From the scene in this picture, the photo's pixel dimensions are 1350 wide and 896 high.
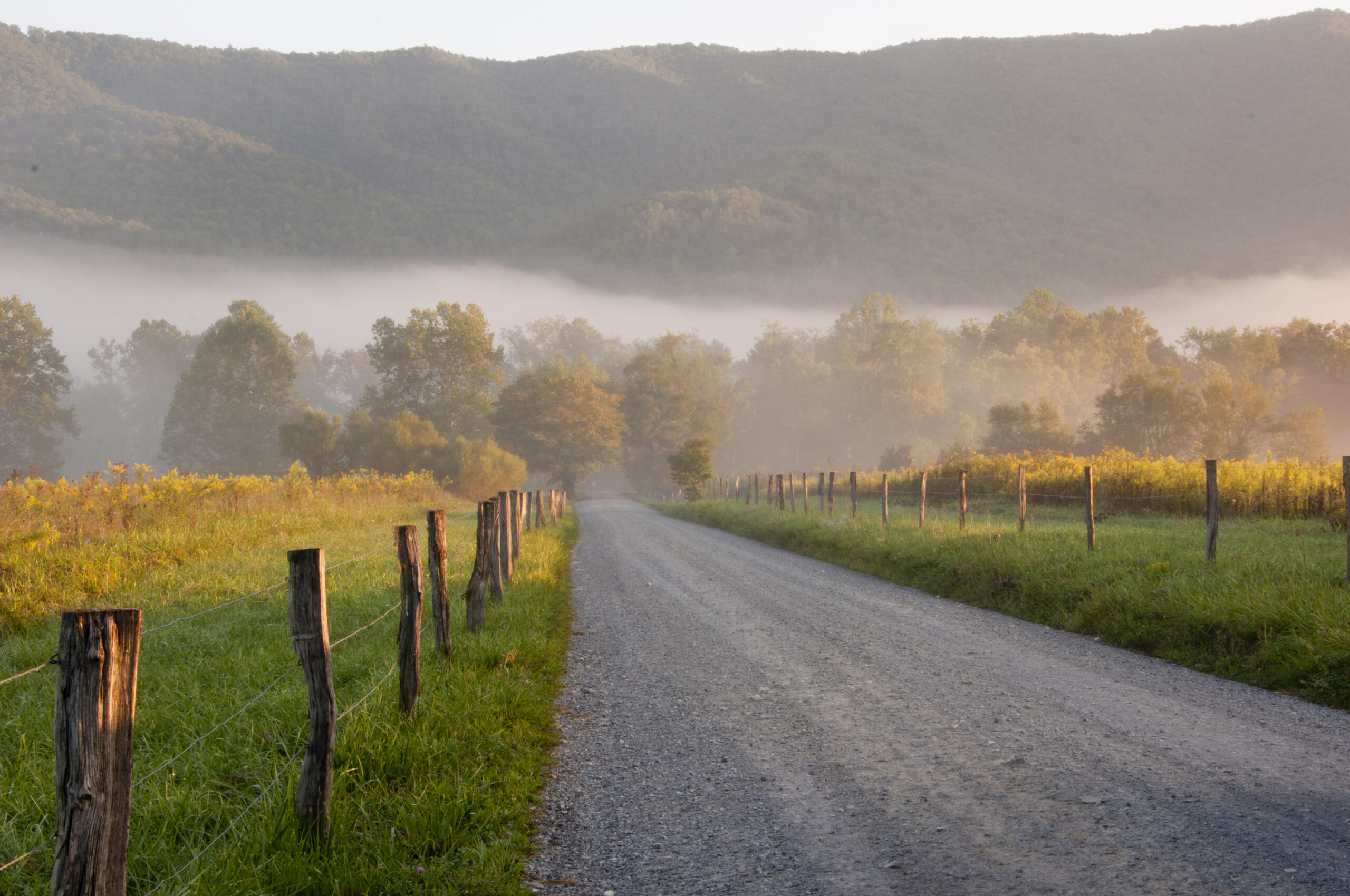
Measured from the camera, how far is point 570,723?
17.6ft

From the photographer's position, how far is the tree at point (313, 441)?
5578 centimetres

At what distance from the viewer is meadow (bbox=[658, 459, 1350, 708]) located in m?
6.53

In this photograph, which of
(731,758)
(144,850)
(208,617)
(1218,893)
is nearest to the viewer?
(1218,893)

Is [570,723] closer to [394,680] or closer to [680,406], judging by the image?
[394,680]

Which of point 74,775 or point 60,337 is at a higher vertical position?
point 60,337

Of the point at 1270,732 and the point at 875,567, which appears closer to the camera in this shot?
the point at 1270,732

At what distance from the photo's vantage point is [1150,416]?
46.1 metres

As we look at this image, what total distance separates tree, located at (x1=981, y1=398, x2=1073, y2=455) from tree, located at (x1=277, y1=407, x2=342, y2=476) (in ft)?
155

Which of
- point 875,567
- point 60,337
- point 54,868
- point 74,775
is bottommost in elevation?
point 875,567

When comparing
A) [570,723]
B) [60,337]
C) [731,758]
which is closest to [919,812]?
[731,758]

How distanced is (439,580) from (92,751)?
3758 millimetres

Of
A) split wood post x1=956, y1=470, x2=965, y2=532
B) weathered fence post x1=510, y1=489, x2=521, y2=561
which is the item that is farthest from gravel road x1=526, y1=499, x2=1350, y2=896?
split wood post x1=956, y1=470, x2=965, y2=532

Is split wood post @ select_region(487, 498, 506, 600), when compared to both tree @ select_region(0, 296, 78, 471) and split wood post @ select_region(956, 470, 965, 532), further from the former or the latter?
tree @ select_region(0, 296, 78, 471)

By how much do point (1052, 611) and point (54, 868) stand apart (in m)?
9.51
